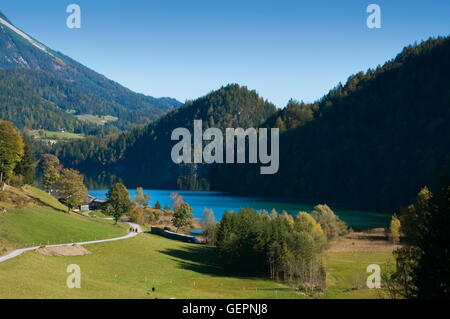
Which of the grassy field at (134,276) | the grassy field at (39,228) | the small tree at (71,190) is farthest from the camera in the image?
the small tree at (71,190)

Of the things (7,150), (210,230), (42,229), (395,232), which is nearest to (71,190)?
(7,150)

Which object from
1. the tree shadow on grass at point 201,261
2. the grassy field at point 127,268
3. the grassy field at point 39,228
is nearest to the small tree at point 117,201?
the grassy field at point 127,268

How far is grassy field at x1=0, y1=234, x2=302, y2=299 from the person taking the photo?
43.7m

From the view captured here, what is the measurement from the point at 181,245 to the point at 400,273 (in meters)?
56.8

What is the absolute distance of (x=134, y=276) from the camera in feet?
208

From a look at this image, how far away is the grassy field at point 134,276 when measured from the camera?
43.7m

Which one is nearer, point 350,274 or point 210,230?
point 350,274

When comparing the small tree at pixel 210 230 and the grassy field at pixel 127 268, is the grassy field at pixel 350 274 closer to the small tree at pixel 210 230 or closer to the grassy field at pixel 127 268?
the grassy field at pixel 127 268

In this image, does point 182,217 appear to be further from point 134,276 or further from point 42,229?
point 134,276

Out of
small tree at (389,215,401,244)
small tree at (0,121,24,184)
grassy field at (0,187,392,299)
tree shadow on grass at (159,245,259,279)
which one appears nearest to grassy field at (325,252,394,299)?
grassy field at (0,187,392,299)

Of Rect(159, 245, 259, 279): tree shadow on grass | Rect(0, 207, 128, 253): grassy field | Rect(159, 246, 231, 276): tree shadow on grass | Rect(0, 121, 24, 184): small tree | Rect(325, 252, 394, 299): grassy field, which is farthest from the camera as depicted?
Rect(0, 121, 24, 184): small tree

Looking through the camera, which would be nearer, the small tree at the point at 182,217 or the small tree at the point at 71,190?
the small tree at the point at 71,190

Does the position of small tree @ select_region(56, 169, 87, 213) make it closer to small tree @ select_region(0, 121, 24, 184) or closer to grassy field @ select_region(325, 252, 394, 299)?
small tree @ select_region(0, 121, 24, 184)
